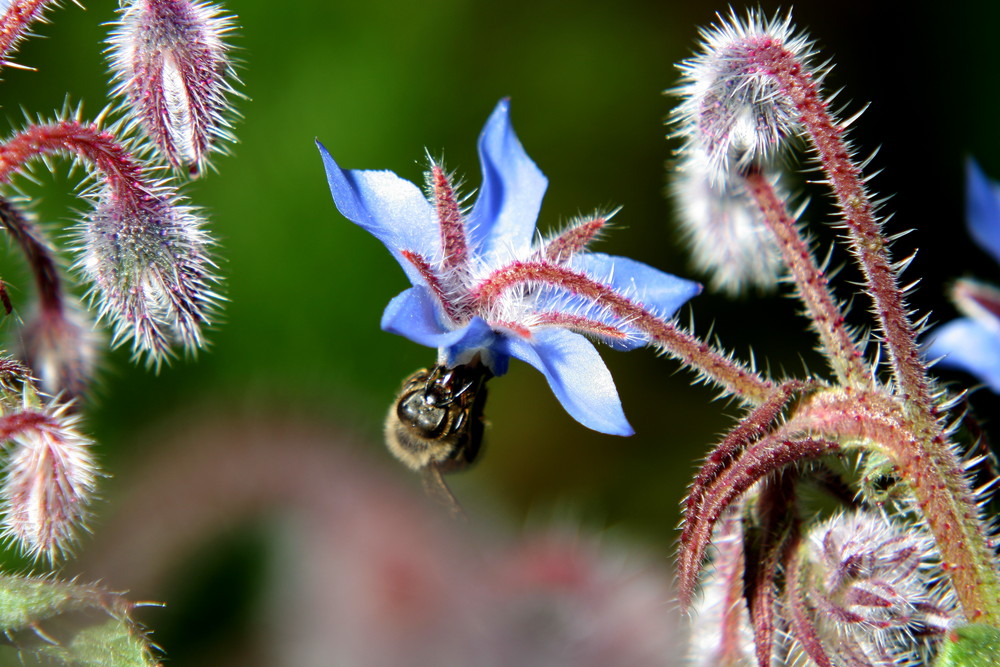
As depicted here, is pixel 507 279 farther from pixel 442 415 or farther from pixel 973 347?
pixel 973 347

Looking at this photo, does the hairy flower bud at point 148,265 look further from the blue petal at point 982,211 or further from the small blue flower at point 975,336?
the blue petal at point 982,211

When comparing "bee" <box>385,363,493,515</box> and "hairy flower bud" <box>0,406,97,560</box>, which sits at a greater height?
"bee" <box>385,363,493,515</box>

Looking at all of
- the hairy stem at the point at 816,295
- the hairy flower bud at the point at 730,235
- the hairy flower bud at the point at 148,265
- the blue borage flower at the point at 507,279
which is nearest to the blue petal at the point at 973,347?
the hairy flower bud at the point at 730,235

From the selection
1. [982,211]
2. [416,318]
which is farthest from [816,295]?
[982,211]

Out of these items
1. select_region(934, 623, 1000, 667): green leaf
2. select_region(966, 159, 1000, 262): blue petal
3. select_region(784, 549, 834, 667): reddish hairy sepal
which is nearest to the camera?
select_region(934, 623, 1000, 667): green leaf

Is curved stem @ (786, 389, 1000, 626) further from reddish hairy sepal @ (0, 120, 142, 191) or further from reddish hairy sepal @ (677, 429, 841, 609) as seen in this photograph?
reddish hairy sepal @ (0, 120, 142, 191)

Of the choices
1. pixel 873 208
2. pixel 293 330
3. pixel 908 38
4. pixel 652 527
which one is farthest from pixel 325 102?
pixel 873 208

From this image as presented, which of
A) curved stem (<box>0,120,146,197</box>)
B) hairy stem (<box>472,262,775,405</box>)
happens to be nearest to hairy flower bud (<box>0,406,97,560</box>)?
curved stem (<box>0,120,146,197</box>)
